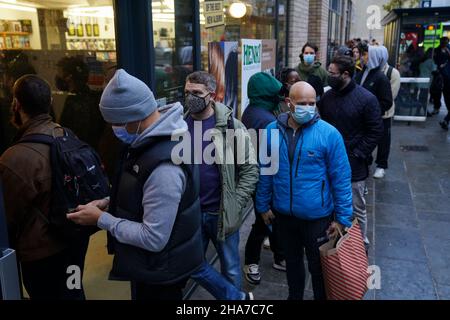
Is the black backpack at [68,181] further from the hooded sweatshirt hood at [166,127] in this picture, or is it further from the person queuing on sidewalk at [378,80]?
the person queuing on sidewalk at [378,80]

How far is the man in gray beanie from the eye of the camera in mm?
1985

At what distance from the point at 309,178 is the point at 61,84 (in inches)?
129

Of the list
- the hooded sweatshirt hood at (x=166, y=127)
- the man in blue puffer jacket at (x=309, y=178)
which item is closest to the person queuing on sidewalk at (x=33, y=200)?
the hooded sweatshirt hood at (x=166, y=127)

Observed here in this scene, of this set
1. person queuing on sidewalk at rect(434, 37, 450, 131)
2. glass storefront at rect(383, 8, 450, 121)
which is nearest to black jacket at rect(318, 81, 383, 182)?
glass storefront at rect(383, 8, 450, 121)

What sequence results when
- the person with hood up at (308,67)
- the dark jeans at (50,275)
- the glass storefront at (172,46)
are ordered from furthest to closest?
the person with hood up at (308,67) < the glass storefront at (172,46) < the dark jeans at (50,275)

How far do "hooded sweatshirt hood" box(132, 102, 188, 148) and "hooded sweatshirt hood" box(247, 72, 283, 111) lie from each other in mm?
1477

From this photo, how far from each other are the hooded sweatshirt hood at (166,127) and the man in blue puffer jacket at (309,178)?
1.01m

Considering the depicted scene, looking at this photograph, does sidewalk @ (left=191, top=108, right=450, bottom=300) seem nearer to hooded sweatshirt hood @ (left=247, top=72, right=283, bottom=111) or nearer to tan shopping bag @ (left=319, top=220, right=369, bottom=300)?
tan shopping bag @ (left=319, top=220, right=369, bottom=300)

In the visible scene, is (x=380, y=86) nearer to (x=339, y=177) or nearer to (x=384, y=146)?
(x=384, y=146)

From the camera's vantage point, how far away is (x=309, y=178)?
2.89m

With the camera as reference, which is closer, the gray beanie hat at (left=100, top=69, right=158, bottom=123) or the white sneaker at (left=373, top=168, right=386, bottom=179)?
the gray beanie hat at (left=100, top=69, right=158, bottom=123)

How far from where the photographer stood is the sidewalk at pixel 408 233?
12.4 feet

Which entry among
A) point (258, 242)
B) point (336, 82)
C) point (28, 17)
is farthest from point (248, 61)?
point (28, 17)
